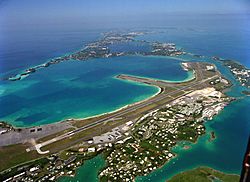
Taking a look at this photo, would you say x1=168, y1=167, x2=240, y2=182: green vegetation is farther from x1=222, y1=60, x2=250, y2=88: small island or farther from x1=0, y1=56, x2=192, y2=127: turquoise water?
x1=222, y1=60, x2=250, y2=88: small island

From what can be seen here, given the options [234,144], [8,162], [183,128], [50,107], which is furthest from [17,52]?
[234,144]

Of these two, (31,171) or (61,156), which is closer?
(31,171)

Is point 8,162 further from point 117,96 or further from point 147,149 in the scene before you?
point 117,96

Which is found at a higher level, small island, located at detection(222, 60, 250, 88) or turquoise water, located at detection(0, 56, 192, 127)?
small island, located at detection(222, 60, 250, 88)

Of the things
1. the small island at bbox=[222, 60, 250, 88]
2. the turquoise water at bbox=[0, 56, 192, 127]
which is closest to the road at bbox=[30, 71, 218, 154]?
the turquoise water at bbox=[0, 56, 192, 127]

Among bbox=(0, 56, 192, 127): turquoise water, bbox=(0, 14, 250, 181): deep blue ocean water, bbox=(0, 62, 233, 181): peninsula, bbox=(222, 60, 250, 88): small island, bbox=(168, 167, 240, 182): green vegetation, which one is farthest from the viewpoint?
bbox=(222, 60, 250, 88): small island

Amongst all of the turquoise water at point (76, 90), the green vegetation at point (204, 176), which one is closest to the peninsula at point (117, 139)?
the green vegetation at point (204, 176)

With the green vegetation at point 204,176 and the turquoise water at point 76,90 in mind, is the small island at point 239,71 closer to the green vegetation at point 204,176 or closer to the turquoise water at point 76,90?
the turquoise water at point 76,90
